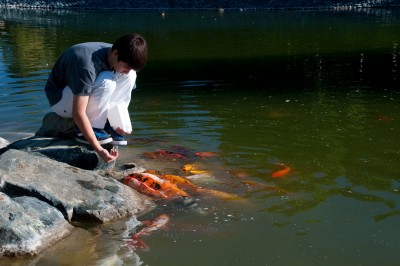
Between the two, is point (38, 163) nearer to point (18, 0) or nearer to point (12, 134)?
point (12, 134)

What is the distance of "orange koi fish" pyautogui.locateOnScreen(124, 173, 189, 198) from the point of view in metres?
6.27

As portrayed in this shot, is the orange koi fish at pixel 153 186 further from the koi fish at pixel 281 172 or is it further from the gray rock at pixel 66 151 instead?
the koi fish at pixel 281 172

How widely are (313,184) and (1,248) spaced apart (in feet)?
10.5

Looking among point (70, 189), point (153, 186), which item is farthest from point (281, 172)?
point (70, 189)

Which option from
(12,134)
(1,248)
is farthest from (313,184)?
(12,134)

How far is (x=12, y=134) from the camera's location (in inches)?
351

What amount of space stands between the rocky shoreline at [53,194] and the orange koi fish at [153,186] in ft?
0.39

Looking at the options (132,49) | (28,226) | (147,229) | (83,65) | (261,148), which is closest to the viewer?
(28,226)

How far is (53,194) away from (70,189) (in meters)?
0.22

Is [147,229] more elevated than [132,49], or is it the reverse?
[132,49]

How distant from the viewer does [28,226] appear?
5.09 metres

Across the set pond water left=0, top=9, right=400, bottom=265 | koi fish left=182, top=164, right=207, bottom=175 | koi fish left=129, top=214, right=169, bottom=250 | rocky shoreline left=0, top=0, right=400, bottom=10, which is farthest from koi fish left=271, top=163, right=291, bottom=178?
rocky shoreline left=0, top=0, right=400, bottom=10

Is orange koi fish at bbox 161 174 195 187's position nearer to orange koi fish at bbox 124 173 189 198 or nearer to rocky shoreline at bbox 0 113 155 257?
orange koi fish at bbox 124 173 189 198

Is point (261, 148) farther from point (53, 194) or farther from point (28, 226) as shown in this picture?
point (28, 226)
